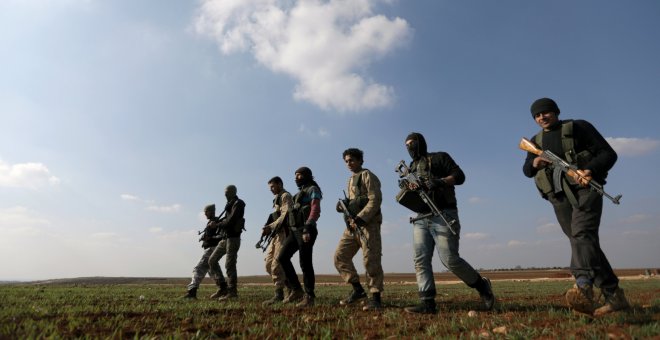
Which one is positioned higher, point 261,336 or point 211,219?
point 211,219

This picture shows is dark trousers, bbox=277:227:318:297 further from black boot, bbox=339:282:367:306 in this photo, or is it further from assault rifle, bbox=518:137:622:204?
assault rifle, bbox=518:137:622:204

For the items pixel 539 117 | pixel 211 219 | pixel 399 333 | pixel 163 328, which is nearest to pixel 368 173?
pixel 539 117

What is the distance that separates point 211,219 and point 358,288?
16.8ft

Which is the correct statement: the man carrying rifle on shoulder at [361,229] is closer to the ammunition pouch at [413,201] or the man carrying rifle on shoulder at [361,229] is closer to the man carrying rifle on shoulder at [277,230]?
the ammunition pouch at [413,201]

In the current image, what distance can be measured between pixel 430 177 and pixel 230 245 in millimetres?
5655

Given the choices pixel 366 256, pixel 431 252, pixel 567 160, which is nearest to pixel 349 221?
pixel 366 256

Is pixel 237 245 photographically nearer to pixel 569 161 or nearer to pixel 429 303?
pixel 429 303

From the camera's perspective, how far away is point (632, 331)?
10.2 ft

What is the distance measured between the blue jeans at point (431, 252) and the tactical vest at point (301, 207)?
2414mm

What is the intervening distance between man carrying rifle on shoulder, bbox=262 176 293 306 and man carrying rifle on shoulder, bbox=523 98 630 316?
4.56 metres

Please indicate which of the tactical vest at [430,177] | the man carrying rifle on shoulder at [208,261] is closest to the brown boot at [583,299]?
the tactical vest at [430,177]

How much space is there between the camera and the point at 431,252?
564 centimetres

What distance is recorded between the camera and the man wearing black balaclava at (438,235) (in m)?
5.32

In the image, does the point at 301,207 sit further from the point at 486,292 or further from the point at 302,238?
the point at 486,292
